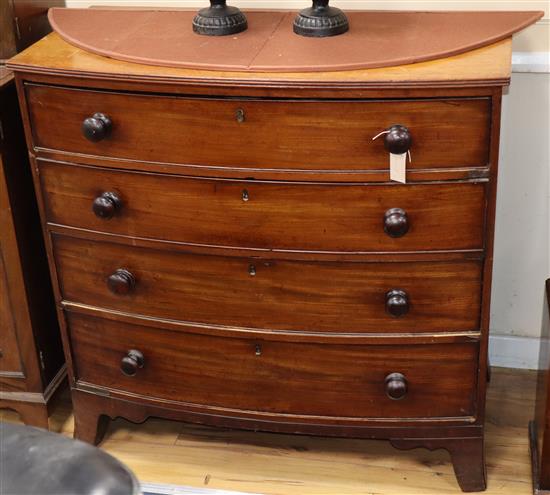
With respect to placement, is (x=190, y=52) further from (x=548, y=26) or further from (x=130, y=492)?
(x=130, y=492)

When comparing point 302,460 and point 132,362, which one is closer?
point 132,362

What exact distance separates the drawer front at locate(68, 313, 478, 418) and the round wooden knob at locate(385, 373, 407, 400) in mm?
13

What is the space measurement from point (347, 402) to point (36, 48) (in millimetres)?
1020

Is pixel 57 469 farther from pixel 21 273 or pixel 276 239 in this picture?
pixel 21 273

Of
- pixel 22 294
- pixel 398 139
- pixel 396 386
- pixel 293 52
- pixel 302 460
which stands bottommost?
pixel 302 460

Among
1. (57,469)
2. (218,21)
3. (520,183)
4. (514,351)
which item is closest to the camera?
(57,469)

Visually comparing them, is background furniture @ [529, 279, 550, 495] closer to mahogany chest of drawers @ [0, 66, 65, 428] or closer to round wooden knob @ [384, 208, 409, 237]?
round wooden knob @ [384, 208, 409, 237]

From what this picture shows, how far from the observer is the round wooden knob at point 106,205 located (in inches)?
75.9

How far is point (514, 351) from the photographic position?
101 inches

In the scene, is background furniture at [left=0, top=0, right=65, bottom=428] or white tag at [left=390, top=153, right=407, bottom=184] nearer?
white tag at [left=390, top=153, right=407, bottom=184]

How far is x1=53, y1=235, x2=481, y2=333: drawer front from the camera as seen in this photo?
6.30 feet

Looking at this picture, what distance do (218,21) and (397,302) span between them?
691 millimetres

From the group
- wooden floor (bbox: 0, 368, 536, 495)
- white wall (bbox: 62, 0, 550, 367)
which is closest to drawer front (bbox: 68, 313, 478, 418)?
wooden floor (bbox: 0, 368, 536, 495)

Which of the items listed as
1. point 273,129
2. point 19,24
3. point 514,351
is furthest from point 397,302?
point 19,24
